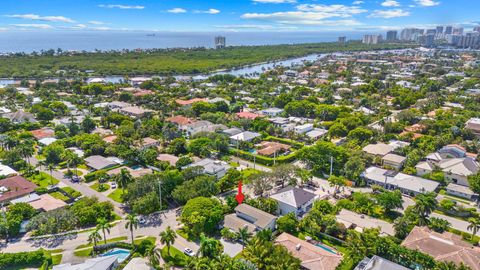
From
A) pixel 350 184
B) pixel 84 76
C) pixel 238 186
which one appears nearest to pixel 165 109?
pixel 238 186

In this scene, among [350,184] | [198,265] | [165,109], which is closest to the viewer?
[198,265]

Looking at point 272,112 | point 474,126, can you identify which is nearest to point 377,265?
point 474,126

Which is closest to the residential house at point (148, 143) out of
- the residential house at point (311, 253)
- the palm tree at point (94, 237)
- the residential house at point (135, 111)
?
the residential house at point (135, 111)

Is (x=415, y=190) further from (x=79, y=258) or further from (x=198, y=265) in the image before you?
(x=79, y=258)

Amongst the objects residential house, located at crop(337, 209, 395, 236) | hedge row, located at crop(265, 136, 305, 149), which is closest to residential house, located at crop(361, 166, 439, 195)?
residential house, located at crop(337, 209, 395, 236)

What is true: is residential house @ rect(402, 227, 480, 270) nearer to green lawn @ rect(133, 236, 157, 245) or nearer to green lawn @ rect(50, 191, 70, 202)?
green lawn @ rect(133, 236, 157, 245)

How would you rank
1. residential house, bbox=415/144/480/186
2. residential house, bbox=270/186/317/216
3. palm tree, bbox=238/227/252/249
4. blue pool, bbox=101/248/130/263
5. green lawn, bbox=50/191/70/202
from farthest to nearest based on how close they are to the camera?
residential house, bbox=415/144/480/186 → green lawn, bbox=50/191/70/202 → residential house, bbox=270/186/317/216 → blue pool, bbox=101/248/130/263 → palm tree, bbox=238/227/252/249

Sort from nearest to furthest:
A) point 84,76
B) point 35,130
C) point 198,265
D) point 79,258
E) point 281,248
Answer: point 198,265 → point 281,248 → point 79,258 → point 35,130 → point 84,76

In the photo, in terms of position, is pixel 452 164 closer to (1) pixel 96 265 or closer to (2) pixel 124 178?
(2) pixel 124 178
